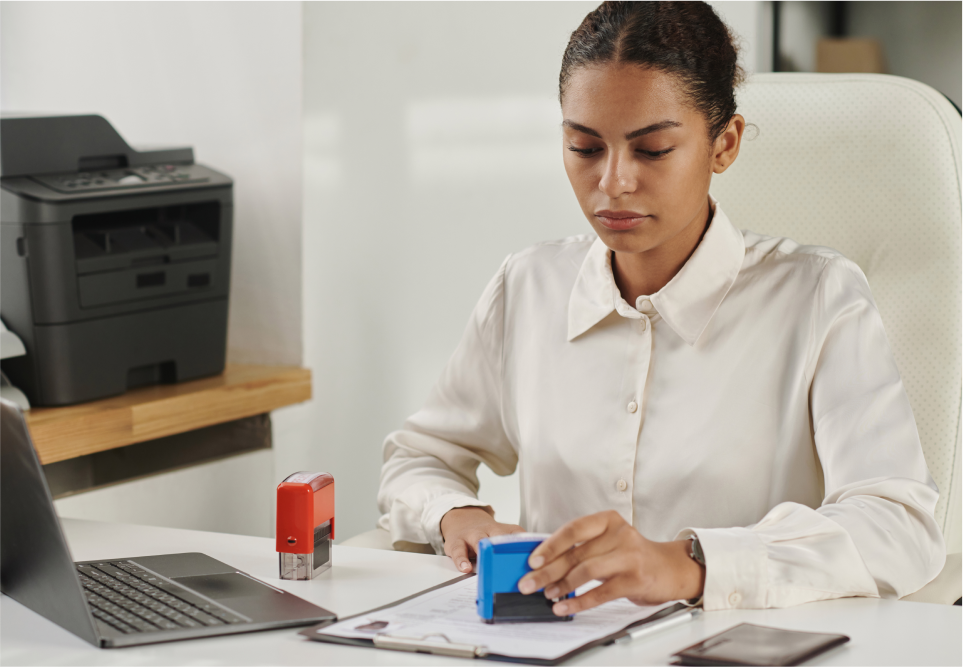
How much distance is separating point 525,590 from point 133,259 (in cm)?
113

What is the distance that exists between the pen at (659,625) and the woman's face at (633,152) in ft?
1.43

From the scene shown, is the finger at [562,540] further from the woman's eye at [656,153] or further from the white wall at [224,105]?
the white wall at [224,105]

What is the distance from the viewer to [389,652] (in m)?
0.86

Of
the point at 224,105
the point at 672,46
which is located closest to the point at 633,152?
the point at 672,46

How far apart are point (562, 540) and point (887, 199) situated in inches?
31.5

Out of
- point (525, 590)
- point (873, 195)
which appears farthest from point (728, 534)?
point (873, 195)

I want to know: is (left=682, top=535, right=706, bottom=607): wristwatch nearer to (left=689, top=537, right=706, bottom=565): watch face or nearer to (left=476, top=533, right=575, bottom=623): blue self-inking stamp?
(left=689, top=537, right=706, bottom=565): watch face

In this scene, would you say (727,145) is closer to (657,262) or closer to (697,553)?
(657,262)

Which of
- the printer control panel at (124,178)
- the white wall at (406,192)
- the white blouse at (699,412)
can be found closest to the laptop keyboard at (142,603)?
the white blouse at (699,412)

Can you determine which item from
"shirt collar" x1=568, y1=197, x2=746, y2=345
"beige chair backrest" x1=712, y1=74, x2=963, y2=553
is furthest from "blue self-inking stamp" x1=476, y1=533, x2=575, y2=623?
"beige chair backrest" x1=712, y1=74, x2=963, y2=553

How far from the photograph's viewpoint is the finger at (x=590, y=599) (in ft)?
2.94

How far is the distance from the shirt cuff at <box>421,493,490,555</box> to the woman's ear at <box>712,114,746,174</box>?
484 mm

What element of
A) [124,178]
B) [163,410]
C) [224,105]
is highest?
[224,105]

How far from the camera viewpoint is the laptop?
0.88 metres
